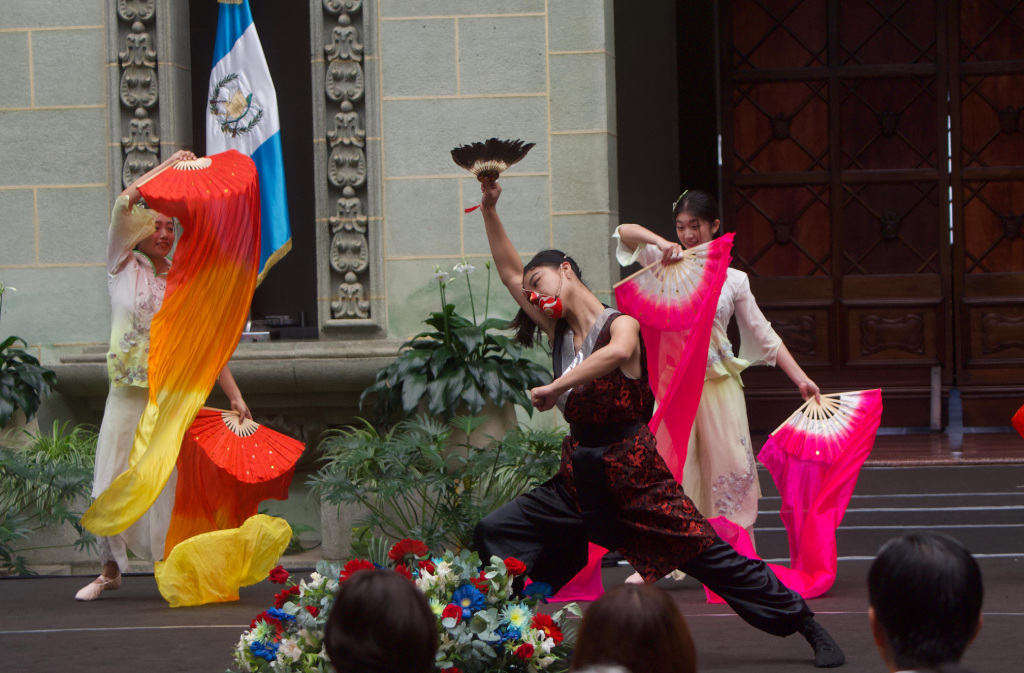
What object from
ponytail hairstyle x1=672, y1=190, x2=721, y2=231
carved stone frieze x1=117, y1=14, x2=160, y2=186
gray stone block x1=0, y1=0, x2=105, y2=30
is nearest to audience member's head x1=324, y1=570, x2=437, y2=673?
ponytail hairstyle x1=672, y1=190, x2=721, y2=231

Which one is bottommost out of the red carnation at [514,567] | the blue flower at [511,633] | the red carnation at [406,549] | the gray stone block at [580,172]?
the blue flower at [511,633]

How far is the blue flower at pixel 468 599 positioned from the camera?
3.50 metres

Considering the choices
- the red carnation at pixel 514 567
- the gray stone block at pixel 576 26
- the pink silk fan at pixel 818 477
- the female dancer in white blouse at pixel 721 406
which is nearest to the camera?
the red carnation at pixel 514 567

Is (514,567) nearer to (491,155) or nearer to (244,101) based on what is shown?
(491,155)

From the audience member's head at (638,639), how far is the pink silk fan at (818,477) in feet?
11.4

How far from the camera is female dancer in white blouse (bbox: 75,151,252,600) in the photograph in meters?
5.79

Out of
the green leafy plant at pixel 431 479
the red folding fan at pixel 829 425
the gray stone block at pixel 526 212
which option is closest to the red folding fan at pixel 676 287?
the red folding fan at pixel 829 425

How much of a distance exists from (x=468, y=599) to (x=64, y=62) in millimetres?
6018

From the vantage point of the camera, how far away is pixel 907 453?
7.94 m

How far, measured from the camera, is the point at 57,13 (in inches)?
318

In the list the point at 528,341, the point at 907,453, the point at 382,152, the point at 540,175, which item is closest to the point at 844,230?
the point at 907,453

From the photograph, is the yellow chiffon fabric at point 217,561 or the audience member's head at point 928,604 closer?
the audience member's head at point 928,604

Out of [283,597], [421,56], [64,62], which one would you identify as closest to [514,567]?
[283,597]

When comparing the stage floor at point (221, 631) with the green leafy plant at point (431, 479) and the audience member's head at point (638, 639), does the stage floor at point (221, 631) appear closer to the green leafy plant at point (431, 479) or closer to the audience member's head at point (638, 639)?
the green leafy plant at point (431, 479)
